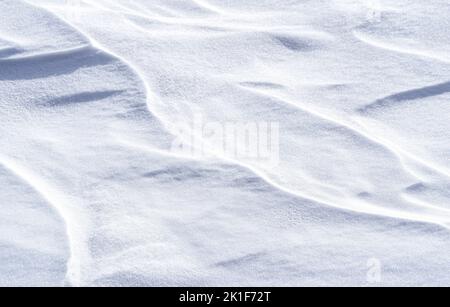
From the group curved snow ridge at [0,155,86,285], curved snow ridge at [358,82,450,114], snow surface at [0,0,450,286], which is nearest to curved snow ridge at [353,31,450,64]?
snow surface at [0,0,450,286]

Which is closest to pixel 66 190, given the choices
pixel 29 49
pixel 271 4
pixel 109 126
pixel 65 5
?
pixel 109 126

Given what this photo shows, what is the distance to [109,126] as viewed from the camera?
1920 mm

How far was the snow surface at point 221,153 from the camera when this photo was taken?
63.2 inches

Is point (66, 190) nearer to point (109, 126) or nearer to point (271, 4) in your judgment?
point (109, 126)

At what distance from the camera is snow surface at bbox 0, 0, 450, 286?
5.26 ft

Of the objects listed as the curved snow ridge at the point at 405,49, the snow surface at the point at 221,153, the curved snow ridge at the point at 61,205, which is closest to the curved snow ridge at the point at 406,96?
the snow surface at the point at 221,153

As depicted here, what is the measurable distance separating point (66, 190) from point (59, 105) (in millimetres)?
317

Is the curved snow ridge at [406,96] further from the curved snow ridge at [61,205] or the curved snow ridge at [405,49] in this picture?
the curved snow ridge at [61,205]

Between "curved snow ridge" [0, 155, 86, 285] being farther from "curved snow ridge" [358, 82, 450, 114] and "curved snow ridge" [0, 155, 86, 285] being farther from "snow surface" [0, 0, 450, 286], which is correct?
"curved snow ridge" [358, 82, 450, 114]

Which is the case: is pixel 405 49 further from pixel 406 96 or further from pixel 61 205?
pixel 61 205

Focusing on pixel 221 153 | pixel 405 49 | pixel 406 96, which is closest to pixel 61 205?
pixel 221 153
